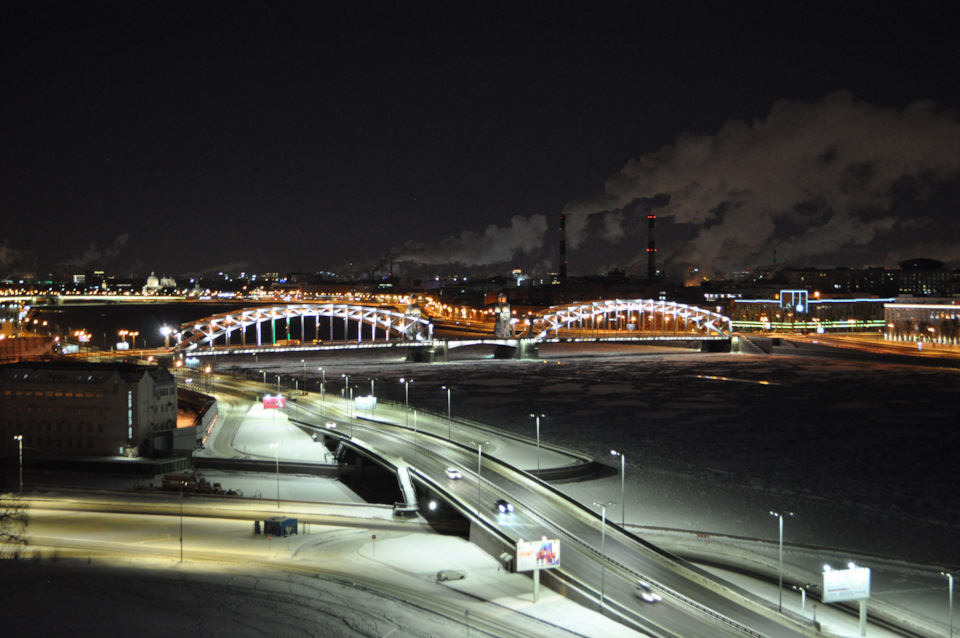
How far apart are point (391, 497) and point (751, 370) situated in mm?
38312

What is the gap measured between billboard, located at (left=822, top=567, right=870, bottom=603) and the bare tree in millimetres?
14483

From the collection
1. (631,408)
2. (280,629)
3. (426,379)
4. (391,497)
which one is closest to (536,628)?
(280,629)

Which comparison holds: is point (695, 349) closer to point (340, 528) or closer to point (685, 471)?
point (685, 471)

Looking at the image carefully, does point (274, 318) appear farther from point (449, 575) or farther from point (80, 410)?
A: point (449, 575)

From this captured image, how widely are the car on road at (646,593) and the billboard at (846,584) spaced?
2.46 metres

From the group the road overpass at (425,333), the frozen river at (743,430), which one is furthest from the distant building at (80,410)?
the road overpass at (425,333)

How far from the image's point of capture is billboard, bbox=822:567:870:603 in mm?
13078

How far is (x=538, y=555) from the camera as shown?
14852 mm

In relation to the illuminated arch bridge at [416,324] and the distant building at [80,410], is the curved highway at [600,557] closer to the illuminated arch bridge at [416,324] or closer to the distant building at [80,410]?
the distant building at [80,410]

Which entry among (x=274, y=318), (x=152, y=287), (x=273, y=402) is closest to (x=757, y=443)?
(x=273, y=402)

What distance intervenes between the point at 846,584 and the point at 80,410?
21516mm

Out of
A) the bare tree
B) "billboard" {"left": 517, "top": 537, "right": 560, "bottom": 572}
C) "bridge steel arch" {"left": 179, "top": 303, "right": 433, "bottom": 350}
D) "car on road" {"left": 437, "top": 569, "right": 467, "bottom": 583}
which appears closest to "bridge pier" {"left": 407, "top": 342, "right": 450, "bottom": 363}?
"bridge steel arch" {"left": 179, "top": 303, "right": 433, "bottom": 350}

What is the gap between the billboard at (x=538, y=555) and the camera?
48.5 ft

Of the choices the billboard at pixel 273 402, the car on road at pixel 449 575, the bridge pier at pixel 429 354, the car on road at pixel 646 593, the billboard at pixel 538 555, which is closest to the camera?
the car on road at pixel 646 593
